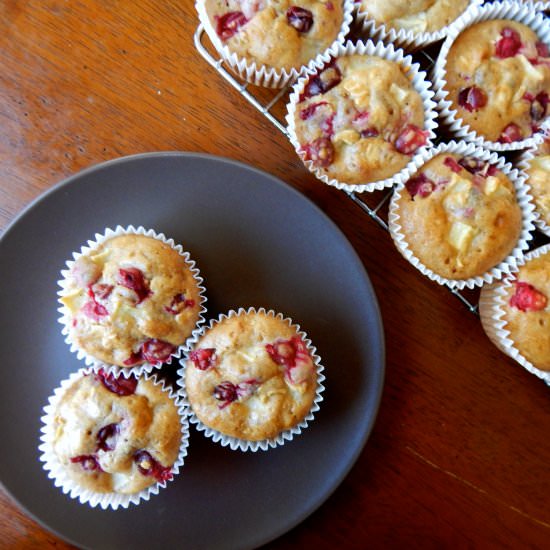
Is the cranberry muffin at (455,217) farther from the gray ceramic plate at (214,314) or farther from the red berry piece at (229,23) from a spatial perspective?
the red berry piece at (229,23)

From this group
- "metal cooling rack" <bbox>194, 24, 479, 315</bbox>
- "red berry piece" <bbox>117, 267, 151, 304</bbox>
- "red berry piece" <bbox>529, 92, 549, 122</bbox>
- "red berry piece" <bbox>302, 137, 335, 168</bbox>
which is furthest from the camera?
"metal cooling rack" <bbox>194, 24, 479, 315</bbox>

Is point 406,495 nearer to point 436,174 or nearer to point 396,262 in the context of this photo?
point 396,262

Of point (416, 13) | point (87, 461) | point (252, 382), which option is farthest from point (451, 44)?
point (87, 461)

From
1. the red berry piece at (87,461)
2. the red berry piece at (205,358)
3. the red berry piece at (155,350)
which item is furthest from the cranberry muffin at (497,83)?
the red berry piece at (87,461)

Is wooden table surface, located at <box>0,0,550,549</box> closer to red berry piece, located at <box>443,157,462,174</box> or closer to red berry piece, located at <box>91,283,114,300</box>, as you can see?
red berry piece, located at <box>443,157,462,174</box>

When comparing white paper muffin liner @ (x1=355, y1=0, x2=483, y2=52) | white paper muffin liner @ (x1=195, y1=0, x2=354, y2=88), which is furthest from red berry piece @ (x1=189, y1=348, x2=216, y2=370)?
white paper muffin liner @ (x1=355, y1=0, x2=483, y2=52)

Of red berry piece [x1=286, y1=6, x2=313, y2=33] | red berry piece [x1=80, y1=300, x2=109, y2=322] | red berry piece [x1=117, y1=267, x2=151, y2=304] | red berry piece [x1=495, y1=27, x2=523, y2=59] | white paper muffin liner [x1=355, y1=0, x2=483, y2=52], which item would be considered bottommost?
red berry piece [x1=80, y1=300, x2=109, y2=322]

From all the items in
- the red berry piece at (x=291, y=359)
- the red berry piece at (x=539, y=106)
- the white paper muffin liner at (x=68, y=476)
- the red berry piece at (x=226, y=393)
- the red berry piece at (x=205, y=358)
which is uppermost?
the red berry piece at (x=539, y=106)

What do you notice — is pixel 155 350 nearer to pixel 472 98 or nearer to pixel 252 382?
pixel 252 382
